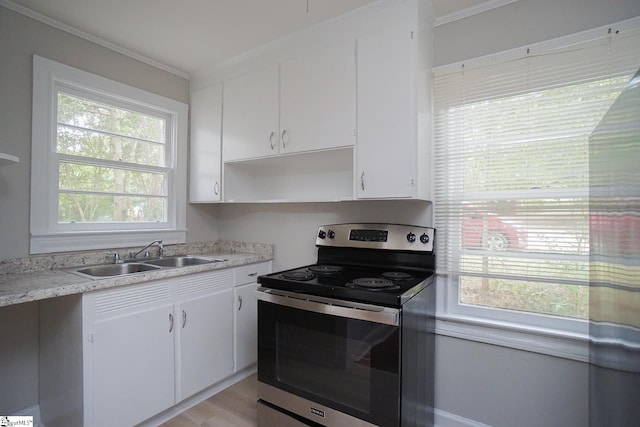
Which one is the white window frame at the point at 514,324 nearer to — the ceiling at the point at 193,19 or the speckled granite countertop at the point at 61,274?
the ceiling at the point at 193,19

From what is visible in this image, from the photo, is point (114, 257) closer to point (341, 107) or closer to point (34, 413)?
point (34, 413)

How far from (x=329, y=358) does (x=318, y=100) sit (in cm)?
152

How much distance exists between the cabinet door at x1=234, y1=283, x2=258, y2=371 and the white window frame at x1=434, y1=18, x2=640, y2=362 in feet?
4.57

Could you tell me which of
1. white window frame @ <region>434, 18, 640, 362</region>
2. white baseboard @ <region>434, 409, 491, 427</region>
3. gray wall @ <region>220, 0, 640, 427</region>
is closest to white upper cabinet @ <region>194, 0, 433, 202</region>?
gray wall @ <region>220, 0, 640, 427</region>

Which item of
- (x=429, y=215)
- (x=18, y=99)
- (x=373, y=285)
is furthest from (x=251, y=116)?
(x=373, y=285)

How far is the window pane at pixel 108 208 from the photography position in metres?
2.05

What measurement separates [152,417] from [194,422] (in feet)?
0.81

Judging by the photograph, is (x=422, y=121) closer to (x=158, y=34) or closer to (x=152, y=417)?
(x=158, y=34)

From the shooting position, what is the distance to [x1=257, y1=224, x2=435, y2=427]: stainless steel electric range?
1281mm

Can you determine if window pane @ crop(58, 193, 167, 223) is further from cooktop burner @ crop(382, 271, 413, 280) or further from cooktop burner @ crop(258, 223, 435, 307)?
cooktop burner @ crop(382, 271, 413, 280)

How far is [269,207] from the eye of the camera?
2646mm

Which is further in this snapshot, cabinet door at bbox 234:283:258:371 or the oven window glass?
cabinet door at bbox 234:283:258:371

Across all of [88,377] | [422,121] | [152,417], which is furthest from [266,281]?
[422,121]

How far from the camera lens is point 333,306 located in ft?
4.56
